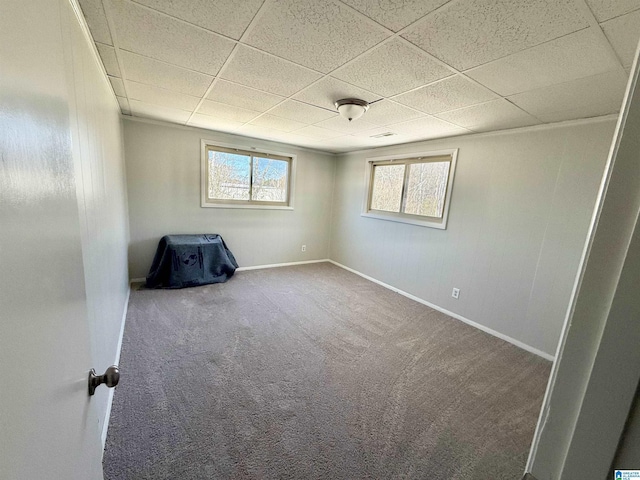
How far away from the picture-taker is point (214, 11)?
1.24 meters

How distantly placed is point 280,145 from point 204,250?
85.4 inches

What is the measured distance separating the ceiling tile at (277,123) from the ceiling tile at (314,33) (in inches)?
53.4

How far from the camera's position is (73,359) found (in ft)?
1.90

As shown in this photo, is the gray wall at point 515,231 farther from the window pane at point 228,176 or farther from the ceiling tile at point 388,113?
the window pane at point 228,176

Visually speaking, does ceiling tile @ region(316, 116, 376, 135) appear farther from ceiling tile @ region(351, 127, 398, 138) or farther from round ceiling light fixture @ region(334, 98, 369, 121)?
round ceiling light fixture @ region(334, 98, 369, 121)

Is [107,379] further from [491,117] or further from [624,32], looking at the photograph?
[491,117]

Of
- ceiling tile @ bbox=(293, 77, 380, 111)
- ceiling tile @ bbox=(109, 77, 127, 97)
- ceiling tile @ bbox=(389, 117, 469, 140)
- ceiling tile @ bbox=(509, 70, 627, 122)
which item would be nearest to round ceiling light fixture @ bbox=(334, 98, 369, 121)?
ceiling tile @ bbox=(293, 77, 380, 111)

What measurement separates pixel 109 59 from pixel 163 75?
320mm

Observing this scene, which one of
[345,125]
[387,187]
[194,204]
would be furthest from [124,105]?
[387,187]

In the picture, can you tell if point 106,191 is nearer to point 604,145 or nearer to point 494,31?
point 494,31

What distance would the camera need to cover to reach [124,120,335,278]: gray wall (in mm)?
3502

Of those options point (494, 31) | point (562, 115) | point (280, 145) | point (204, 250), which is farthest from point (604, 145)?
point (204, 250)

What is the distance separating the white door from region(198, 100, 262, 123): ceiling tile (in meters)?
2.13

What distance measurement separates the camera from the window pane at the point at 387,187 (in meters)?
4.05
